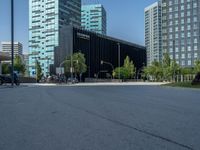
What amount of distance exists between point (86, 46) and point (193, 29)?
2056 inches

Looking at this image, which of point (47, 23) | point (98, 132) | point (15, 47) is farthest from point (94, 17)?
point (98, 132)

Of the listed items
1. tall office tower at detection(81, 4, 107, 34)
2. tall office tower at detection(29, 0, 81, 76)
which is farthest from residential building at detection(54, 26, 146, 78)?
tall office tower at detection(29, 0, 81, 76)

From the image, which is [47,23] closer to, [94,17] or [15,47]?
[15,47]

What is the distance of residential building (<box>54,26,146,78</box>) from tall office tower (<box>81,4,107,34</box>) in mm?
26433

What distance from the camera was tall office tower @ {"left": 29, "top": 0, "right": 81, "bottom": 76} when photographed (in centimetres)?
16162

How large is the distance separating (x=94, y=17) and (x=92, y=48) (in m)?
55.0

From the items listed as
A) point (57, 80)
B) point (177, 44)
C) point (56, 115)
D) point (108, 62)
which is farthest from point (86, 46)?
point (56, 115)

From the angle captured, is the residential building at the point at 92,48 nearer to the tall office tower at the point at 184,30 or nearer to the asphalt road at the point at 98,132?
the tall office tower at the point at 184,30

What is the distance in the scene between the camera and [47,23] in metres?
166

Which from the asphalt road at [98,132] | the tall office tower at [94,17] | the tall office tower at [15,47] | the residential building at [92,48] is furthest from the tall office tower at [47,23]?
the asphalt road at [98,132]

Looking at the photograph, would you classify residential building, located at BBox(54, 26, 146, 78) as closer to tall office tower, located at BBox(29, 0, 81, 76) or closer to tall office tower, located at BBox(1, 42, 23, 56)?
tall office tower, located at BBox(29, 0, 81, 76)

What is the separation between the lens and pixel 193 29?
15500 cm

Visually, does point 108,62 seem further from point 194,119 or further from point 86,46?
point 194,119

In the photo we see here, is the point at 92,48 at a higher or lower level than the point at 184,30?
lower
